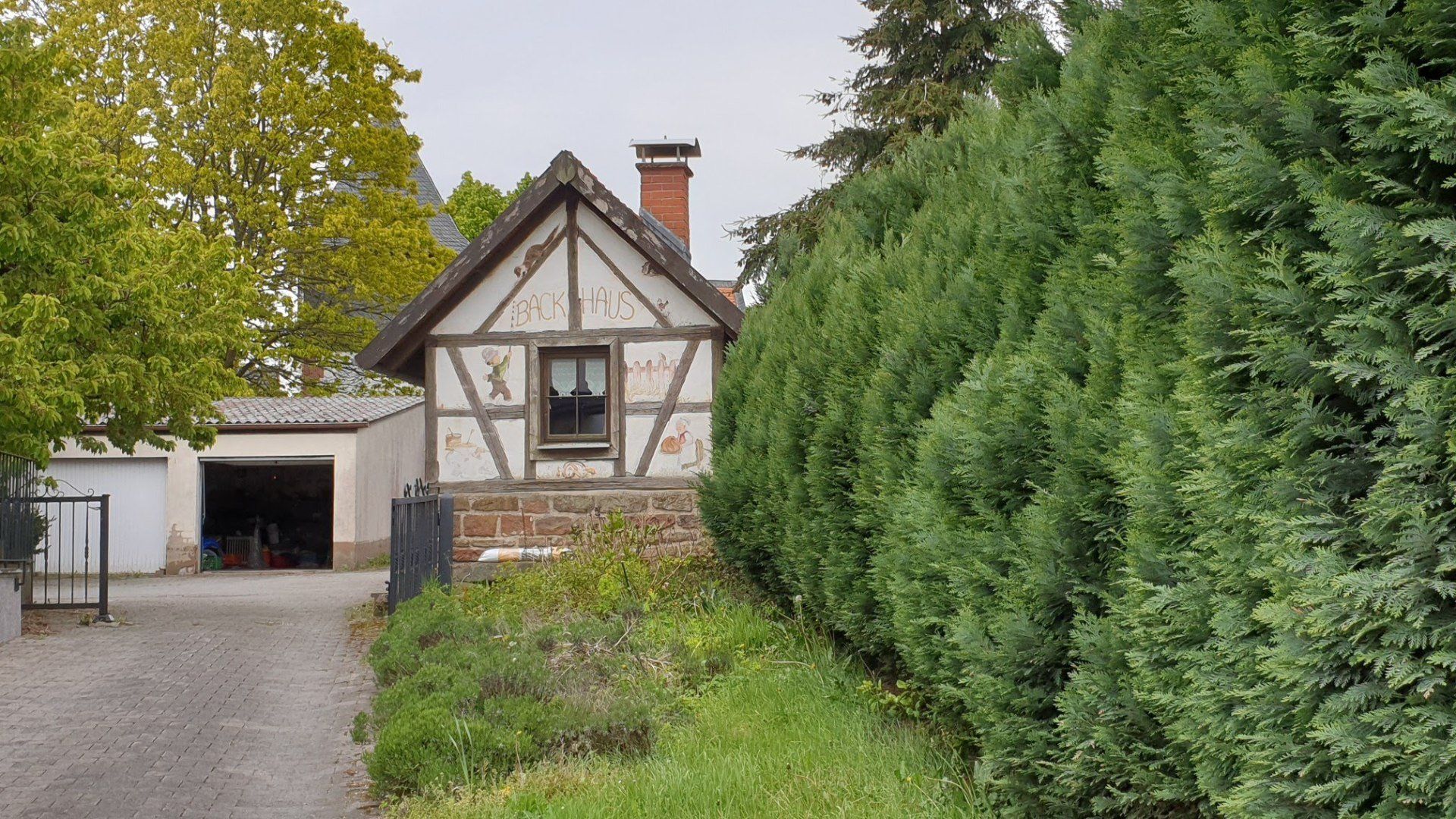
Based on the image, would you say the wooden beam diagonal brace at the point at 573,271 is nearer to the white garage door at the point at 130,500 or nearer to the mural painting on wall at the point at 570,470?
the mural painting on wall at the point at 570,470

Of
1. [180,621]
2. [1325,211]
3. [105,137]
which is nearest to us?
[1325,211]

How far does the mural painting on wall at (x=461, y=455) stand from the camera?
15.6 m

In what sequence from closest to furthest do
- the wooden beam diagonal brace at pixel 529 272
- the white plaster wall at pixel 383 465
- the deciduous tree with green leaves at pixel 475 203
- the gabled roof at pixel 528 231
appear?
the gabled roof at pixel 528 231
the wooden beam diagonal brace at pixel 529 272
the white plaster wall at pixel 383 465
the deciduous tree with green leaves at pixel 475 203

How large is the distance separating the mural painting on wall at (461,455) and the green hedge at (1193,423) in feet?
32.1

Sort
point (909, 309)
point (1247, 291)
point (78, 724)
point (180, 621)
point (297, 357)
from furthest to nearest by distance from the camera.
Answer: point (297, 357)
point (180, 621)
point (78, 724)
point (909, 309)
point (1247, 291)

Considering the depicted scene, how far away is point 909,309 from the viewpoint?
20.2ft

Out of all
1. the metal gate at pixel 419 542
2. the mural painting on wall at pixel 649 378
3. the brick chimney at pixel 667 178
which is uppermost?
the brick chimney at pixel 667 178

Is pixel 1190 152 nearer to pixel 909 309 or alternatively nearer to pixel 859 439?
pixel 909 309

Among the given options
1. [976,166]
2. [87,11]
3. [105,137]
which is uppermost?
[87,11]

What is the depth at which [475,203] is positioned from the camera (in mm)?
46844

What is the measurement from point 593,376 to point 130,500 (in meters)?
15.4

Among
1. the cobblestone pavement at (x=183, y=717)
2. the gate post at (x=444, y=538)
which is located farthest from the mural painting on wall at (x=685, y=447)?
the cobblestone pavement at (x=183, y=717)

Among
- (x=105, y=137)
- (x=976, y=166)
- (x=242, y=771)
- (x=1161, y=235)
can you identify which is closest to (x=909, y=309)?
(x=976, y=166)

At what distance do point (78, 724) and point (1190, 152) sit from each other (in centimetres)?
793
